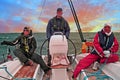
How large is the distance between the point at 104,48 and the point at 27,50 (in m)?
1.93

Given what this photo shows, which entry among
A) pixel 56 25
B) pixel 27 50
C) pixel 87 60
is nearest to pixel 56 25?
pixel 56 25

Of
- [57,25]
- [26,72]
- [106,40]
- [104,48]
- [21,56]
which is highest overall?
[57,25]

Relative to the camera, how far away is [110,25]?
7.13m

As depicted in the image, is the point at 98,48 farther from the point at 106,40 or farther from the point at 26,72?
the point at 26,72

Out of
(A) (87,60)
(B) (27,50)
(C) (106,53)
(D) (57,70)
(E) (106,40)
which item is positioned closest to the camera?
(D) (57,70)

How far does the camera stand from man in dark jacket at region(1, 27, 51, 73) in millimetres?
7805

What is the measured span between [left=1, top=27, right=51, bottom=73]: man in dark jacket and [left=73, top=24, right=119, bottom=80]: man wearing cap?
3.23 ft

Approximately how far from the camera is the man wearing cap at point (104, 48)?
23.5 feet

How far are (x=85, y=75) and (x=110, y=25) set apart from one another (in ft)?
4.32

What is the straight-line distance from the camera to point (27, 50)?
7.90 metres

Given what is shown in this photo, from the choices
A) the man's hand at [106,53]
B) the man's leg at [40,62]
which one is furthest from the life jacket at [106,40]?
the man's leg at [40,62]

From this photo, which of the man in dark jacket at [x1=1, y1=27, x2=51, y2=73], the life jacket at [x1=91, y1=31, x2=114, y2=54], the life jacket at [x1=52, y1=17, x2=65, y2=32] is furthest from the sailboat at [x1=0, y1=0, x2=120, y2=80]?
the life jacket at [x1=91, y1=31, x2=114, y2=54]

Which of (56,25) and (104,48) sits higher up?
(56,25)

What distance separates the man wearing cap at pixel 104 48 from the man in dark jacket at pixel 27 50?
98 cm
